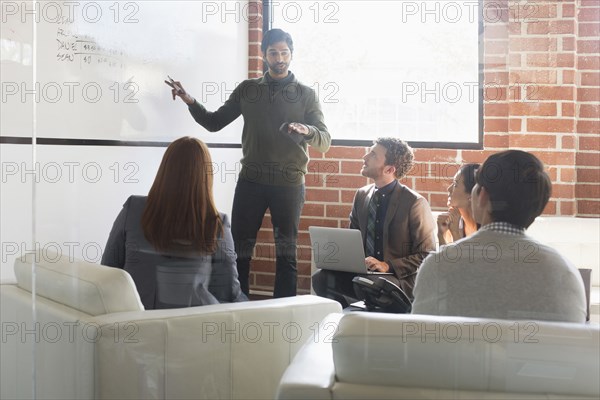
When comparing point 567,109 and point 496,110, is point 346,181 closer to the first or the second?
point 496,110

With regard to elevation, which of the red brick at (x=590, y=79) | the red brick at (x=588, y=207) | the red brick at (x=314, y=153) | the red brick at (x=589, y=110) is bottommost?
the red brick at (x=588, y=207)

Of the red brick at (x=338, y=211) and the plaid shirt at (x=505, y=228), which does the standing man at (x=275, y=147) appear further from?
the plaid shirt at (x=505, y=228)

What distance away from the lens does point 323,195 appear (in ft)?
7.43

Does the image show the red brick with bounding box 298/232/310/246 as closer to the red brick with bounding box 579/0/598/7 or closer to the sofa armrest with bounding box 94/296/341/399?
the sofa armrest with bounding box 94/296/341/399

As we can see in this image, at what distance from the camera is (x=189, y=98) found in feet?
7.99

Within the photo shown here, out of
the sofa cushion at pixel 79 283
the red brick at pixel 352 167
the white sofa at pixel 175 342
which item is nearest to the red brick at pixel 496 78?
the red brick at pixel 352 167

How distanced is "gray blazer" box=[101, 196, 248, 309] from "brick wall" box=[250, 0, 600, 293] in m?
0.63

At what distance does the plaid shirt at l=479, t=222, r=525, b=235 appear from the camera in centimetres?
200

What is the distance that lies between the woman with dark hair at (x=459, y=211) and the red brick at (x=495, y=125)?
0.34ft

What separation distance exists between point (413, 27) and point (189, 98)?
0.72 meters

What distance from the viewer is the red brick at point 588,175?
6.54 feet

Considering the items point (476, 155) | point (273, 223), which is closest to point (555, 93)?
point (476, 155)

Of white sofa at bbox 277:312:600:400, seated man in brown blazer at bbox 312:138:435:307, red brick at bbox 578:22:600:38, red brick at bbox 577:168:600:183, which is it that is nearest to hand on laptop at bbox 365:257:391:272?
seated man in brown blazer at bbox 312:138:435:307

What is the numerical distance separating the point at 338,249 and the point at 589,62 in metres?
0.84
